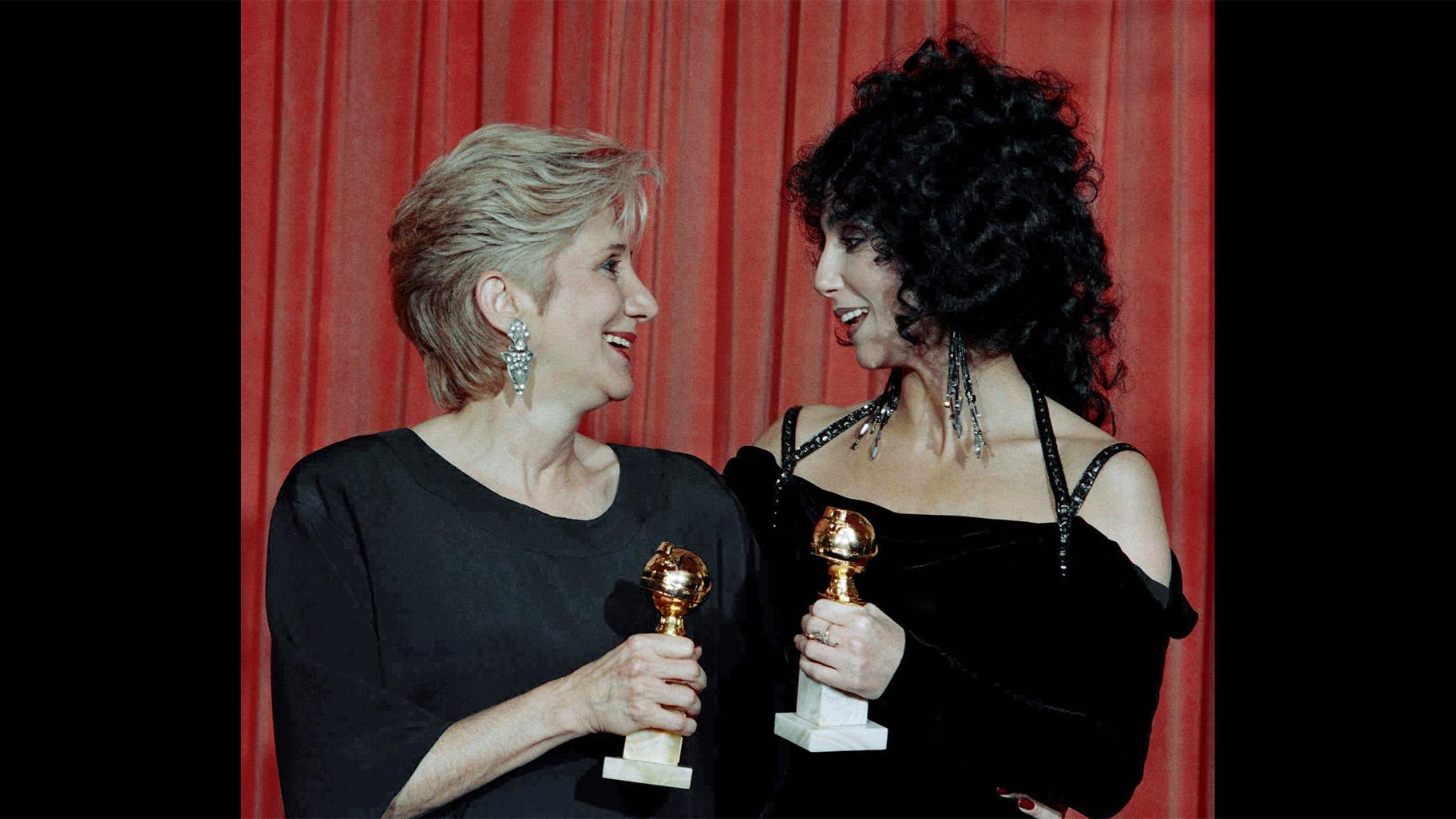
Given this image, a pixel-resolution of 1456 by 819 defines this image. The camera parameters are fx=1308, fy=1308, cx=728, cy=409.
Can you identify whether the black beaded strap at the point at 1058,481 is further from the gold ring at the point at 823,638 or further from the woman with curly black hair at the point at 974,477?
the gold ring at the point at 823,638

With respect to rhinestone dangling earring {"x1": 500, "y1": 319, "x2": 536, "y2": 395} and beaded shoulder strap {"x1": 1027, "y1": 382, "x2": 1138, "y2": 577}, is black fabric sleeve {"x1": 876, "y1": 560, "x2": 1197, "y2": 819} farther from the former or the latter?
rhinestone dangling earring {"x1": 500, "y1": 319, "x2": 536, "y2": 395}

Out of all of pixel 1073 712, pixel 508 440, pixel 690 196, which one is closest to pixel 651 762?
pixel 508 440

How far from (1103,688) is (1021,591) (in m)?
0.18

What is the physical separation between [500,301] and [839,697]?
2.38 ft

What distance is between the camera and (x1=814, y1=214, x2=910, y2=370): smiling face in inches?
81.8

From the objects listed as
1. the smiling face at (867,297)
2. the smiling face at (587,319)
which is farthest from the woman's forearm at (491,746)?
the smiling face at (867,297)

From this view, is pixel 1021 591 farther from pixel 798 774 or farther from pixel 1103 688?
pixel 798 774

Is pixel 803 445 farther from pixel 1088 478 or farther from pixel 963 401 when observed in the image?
pixel 1088 478

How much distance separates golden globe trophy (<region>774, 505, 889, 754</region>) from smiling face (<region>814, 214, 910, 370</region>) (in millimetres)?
413

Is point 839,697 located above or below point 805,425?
below

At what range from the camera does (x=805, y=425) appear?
227 cm

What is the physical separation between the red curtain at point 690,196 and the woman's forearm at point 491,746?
4.37ft

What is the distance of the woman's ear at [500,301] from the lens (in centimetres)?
185
